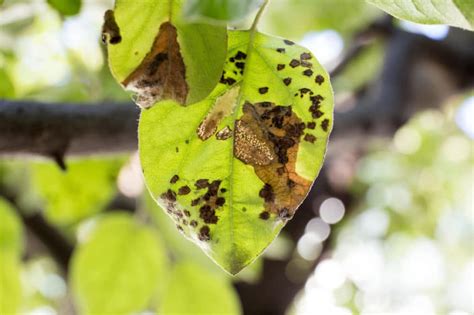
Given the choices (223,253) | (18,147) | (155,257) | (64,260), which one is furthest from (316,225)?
(223,253)

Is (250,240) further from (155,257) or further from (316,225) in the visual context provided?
(316,225)

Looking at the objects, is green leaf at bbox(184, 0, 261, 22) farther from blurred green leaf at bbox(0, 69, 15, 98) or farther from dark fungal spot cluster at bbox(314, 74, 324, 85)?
blurred green leaf at bbox(0, 69, 15, 98)

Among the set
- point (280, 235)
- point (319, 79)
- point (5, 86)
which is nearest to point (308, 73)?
point (319, 79)

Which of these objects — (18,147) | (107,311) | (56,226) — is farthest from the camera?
(56,226)

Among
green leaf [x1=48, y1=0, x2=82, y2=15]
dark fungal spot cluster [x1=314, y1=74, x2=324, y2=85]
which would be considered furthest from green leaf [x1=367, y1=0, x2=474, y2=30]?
green leaf [x1=48, y1=0, x2=82, y2=15]

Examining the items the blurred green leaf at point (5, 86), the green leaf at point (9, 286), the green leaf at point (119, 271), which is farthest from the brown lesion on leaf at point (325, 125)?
the green leaf at point (9, 286)

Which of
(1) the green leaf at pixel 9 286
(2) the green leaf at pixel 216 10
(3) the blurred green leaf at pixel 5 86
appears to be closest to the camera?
(2) the green leaf at pixel 216 10

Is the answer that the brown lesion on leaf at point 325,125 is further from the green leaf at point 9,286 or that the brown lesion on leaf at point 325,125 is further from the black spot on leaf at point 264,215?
the green leaf at point 9,286
